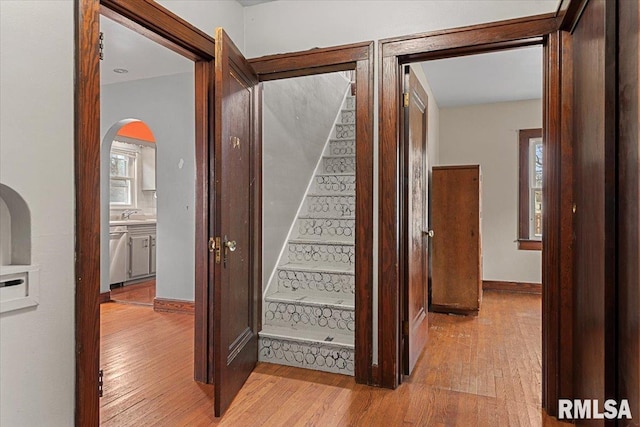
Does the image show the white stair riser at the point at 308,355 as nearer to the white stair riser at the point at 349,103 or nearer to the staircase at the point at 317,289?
the staircase at the point at 317,289

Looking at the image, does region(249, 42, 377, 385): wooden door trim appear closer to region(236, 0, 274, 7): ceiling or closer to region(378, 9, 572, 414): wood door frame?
region(378, 9, 572, 414): wood door frame

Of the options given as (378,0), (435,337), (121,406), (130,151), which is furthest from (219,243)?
(130,151)

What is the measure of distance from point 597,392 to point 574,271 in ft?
2.27

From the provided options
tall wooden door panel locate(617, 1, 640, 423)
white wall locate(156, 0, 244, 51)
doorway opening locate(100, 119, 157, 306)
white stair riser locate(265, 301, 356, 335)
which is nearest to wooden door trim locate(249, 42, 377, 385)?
white stair riser locate(265, 301, 356, 335)

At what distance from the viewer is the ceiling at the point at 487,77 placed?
13.1ft

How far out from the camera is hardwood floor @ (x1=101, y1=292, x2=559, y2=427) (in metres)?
2.19

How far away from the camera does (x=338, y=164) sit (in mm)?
4562

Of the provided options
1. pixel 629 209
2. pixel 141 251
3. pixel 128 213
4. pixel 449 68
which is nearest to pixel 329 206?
pixel 449 68

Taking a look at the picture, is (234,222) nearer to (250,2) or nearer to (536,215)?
(250,2)

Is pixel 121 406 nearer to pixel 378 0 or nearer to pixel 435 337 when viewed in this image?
pixel 435 337

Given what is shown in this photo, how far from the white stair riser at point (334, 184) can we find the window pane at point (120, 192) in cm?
392

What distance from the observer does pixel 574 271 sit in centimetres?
215

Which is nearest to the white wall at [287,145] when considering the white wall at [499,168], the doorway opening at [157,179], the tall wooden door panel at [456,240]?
the doorway opening at [157,179]

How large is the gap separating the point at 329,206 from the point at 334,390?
6.22ft
